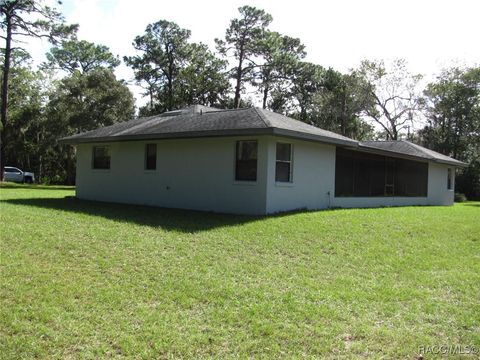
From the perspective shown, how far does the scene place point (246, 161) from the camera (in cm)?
1323

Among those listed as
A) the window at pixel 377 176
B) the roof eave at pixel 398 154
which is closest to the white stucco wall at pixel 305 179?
the window at pixel 377 176

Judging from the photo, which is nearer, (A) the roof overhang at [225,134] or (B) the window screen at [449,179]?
(A) the roof overhang at [225,134]

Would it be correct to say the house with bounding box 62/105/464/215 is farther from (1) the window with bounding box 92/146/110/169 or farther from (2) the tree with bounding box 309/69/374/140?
(2) the tree with bounding box 309/69/374/140

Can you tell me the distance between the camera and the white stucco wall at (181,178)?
13.2m

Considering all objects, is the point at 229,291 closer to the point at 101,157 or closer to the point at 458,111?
the point at 101,157

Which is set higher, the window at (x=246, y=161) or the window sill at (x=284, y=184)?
the window at (x=246, y=161)

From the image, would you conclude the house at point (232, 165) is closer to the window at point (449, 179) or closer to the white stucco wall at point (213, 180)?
the white stucco wall at point (213, 180)

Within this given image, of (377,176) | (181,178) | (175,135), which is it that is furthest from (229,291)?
(377,176)

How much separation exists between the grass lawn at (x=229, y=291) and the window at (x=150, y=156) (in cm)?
543

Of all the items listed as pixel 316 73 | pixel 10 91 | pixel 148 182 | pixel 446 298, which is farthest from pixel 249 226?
pixel 10 91

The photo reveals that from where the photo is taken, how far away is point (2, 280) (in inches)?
232

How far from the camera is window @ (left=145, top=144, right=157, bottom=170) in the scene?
15750 mm

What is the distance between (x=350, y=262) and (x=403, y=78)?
39.7 meters

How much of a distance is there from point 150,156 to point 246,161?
4.29 meters
